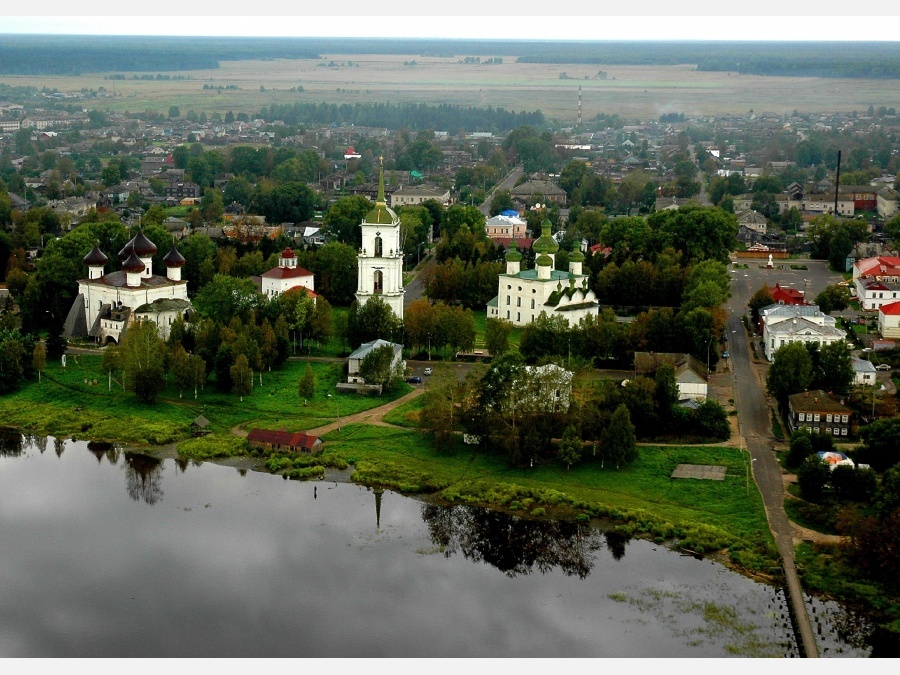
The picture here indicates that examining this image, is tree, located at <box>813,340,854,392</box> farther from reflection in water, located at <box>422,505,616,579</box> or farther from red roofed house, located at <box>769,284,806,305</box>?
reflection in water, located at <box>422,505,616,579</box>

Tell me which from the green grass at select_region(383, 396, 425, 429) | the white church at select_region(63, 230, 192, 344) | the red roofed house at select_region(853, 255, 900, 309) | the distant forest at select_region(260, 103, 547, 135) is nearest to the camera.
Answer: the green grass at select_region(383, 396, 425, 429)

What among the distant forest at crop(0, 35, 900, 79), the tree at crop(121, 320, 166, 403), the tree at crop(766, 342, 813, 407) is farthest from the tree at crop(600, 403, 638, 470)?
the distant forest at crop(0, 35, 900, 79)

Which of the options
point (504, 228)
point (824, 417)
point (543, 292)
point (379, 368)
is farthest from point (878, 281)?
point (504, 228)

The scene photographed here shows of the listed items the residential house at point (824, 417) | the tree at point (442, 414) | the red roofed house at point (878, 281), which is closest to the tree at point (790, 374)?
the residential house at point (824, 417)

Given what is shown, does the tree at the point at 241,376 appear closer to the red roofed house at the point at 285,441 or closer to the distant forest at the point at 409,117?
the red roofed house at the point at 285,441

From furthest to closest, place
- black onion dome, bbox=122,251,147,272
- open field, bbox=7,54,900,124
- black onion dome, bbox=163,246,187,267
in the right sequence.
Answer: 1. open field, bbox=7,54,900,124
2. black onion dome, bbox=163,246,187,267
3. black onion dome, bbox=122,251,147,272

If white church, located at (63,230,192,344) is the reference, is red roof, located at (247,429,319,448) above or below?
below

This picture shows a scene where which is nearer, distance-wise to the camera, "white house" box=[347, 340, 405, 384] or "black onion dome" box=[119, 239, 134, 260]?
"white house" box=[347, 340, 405, 384]
